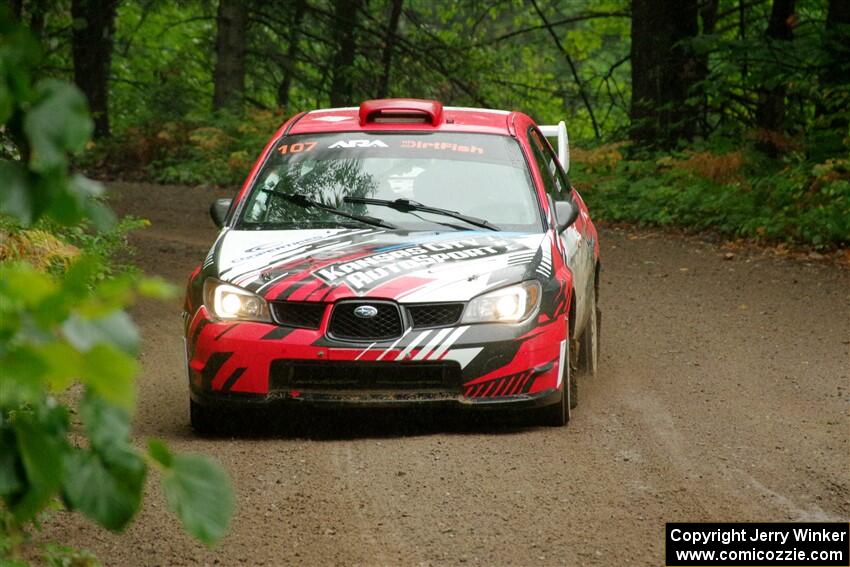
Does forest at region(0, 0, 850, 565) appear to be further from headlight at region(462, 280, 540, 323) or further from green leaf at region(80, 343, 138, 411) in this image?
headlight at region(462, 280, 540, 323)

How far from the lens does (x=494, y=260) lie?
22.0 feet

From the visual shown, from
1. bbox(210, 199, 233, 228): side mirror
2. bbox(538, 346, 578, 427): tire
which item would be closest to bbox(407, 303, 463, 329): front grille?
bbox(538, 346, 578, 427): tire

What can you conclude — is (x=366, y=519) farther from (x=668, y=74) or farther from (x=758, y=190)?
(x=668, y=74)

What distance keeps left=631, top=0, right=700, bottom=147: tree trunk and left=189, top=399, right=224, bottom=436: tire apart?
1526cm

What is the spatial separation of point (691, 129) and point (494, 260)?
1532 centimetres

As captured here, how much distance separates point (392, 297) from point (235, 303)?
840 millimetres

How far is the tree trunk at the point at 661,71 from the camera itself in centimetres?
2103

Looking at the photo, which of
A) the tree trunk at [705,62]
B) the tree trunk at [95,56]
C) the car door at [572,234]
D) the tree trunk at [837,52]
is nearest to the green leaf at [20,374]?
the car door at [572,234]

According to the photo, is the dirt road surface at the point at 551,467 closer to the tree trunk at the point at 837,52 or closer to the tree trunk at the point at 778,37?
the tree trunk at the point at 837,52

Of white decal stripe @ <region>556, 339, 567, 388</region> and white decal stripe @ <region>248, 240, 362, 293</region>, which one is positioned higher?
white decal stripe @ <region>248, 240, 362, 293</region>

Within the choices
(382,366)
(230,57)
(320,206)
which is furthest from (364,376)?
(230,57)

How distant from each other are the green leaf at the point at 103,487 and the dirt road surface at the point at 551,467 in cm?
170

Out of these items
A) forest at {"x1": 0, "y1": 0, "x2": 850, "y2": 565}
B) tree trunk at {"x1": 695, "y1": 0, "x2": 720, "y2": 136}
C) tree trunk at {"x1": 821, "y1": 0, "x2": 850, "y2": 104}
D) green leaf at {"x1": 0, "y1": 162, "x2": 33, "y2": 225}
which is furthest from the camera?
tree trunk at {"x1": 695, "y1": 0, "x2": 720, "y2": 136}

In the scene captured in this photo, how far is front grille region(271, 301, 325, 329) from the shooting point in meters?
6.43
